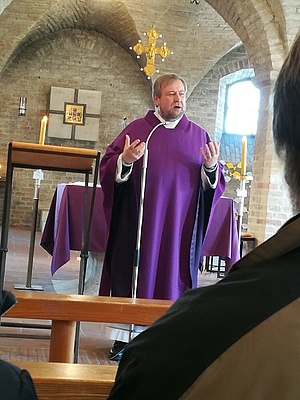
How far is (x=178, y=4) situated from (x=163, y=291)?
9.24 meters

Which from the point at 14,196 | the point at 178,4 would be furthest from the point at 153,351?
the point at 14,196

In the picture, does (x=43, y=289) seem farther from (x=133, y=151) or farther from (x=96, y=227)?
(x=133, y=151)

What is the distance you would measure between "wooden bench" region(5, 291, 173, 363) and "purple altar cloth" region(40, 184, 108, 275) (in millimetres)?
2479

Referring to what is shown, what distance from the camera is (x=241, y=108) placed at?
1391cm

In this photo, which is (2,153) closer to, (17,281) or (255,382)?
(17,281)

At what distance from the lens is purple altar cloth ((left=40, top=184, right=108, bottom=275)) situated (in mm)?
4363

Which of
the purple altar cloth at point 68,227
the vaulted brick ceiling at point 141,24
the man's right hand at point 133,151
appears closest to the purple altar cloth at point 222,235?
the purple altar cloth at point 68,227

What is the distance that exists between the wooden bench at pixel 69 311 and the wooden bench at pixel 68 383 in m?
0.47

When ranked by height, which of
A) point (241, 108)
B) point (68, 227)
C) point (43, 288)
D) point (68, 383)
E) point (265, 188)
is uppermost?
point (241, 108)

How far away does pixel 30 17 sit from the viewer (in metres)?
Answer: 12.3

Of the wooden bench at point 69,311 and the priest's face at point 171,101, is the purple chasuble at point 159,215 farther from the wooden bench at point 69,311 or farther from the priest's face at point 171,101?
the wooden bench at point 69,311

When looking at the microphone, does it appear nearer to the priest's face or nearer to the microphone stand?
the microphone stand

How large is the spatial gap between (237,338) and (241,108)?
13525 mm

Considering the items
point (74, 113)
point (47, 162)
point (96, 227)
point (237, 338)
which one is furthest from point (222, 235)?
point (74, 113)
